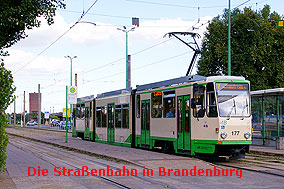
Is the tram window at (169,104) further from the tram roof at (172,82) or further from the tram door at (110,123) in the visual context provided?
the tram door at (110,123)

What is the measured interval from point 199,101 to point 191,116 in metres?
0.72

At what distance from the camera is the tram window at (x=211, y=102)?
16075mm

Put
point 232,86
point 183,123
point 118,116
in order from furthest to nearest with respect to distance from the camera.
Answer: point 118,116
point 183,123
point 232,86

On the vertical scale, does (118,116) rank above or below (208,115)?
below

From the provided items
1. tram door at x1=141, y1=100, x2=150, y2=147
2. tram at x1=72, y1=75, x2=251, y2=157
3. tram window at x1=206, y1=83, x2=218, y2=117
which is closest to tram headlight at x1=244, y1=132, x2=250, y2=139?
tram at x1=72, y1=75, x2=251, y2=157

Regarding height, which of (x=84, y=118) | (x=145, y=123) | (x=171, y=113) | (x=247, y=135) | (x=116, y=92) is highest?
(x=116, y=92)

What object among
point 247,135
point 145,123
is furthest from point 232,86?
point 145,123

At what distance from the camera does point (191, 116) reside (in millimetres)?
17047

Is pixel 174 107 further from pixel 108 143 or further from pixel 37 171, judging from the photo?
pixel 108 143

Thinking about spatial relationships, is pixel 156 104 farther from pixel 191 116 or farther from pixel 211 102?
pixel 211 102

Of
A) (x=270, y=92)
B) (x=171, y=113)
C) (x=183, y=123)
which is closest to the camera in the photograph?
(x=183, y=123)

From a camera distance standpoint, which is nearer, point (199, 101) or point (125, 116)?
point (199, 101)

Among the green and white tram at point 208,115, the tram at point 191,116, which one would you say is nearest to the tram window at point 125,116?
the tram at point 191,116

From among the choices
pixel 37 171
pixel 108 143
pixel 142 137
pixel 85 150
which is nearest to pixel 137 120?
pixel 142 137
